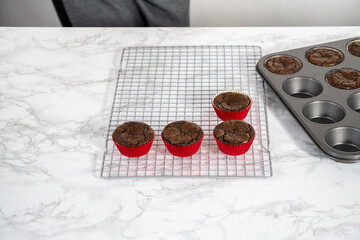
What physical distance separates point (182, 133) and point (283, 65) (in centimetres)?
46

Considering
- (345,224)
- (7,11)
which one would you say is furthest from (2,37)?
(345,224)

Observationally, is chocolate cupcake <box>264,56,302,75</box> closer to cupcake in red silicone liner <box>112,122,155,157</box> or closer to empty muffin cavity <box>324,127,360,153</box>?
empty muffin cavity <box>324,127,360,153</box>

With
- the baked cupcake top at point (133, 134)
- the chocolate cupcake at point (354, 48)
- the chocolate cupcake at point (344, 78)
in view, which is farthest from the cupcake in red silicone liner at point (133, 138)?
the chocolate cupcake at point (354, 48)

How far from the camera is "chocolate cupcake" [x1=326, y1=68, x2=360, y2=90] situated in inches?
56.3

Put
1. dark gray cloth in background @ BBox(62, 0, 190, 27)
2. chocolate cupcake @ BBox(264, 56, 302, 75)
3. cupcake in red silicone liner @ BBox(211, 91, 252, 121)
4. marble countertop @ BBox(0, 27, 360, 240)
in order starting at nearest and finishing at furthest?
marble countertop @ BBox(0, 27, 360, 240), cupcake in red silicone liner @ BBox(211, 91, 252, 121), chocolate cupcake @ BBox(264, 56, 302, 75), dark gray cloth in background @ BBox(62, 0, 190, 27)

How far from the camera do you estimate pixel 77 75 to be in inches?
64.8

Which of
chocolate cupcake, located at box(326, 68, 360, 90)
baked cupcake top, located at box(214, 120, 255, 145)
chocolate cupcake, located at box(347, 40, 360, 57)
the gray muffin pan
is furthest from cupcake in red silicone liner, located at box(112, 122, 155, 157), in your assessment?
chocolate cupcake, located at box(347, 40, 360, 57)

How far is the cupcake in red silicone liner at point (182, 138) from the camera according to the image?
127cm

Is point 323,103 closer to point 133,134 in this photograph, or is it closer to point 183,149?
point 183,149

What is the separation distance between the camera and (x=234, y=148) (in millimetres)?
1275

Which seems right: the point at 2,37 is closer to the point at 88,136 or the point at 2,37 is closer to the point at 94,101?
the point at 94,101

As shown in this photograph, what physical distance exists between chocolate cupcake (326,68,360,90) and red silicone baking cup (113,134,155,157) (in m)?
0.61

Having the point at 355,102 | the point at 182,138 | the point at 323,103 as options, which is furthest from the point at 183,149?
the point at 355,102

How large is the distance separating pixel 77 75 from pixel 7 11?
1.50m
